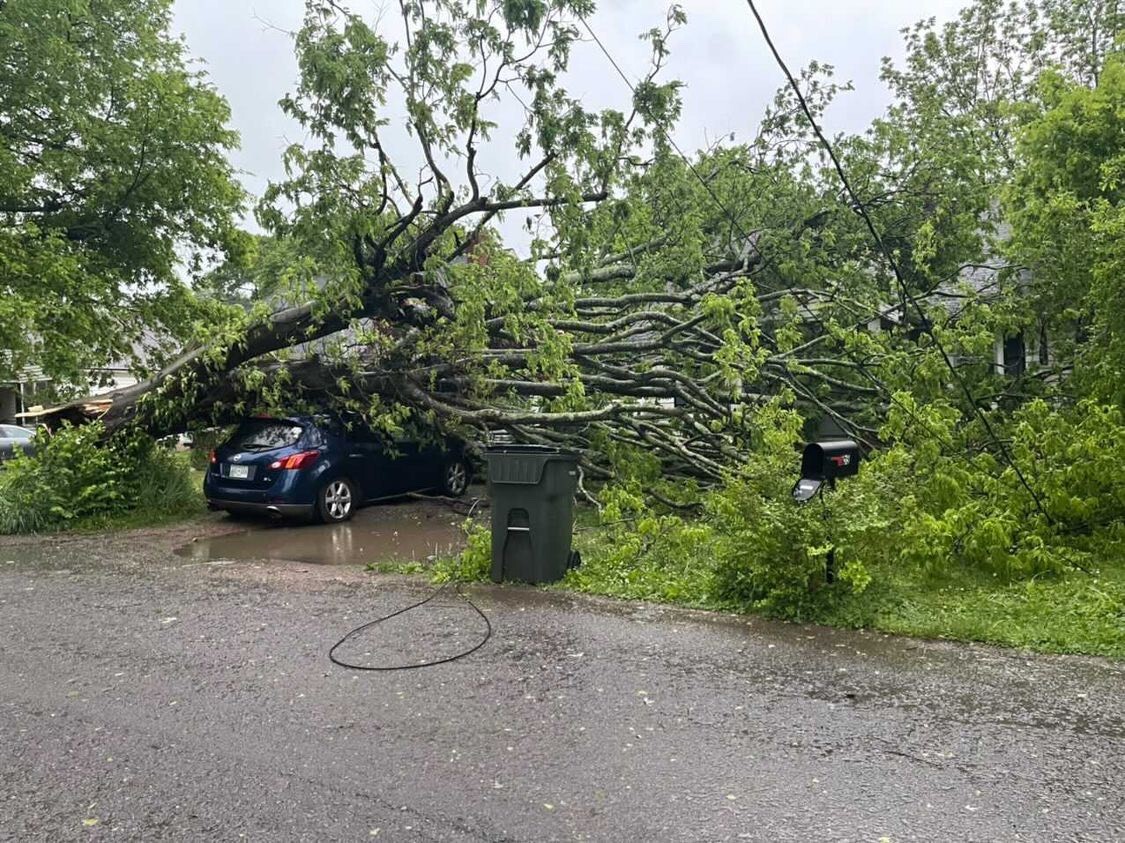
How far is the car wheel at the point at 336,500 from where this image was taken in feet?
34.7

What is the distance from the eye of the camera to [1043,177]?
10.8 meters

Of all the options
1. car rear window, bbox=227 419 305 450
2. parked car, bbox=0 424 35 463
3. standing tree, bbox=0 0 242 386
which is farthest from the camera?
parked car, bbox=0 424 35 463

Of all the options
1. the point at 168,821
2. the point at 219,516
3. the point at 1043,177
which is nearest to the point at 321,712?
the point at 168,821

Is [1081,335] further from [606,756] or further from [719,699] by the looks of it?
[606,756]

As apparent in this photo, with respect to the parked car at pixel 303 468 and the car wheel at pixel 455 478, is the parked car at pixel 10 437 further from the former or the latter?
the car wheel at pixel 455 478

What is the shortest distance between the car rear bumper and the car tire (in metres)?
2.61

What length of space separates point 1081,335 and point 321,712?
10.3m

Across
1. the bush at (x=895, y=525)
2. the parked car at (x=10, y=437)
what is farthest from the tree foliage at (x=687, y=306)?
the parked car at (x=10, y=437)

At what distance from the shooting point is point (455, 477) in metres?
12.8

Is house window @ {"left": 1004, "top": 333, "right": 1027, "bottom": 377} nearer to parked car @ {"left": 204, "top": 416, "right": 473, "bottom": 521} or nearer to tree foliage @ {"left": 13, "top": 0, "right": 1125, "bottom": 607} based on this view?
tree foliage @ {"left": 13, "top": 0, "right": 1125, "bottom": 607}

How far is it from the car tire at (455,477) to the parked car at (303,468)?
101 cm

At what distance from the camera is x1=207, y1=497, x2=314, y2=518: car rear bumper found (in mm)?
10266

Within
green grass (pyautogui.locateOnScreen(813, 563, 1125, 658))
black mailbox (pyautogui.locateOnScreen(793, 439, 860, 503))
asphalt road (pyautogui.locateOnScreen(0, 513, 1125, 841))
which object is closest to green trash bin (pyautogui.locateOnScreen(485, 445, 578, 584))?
asphalt road (pyautogui.locateOnScreen(0, 513, 1125, 841))

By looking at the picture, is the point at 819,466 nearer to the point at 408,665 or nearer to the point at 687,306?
the point at 408,665
